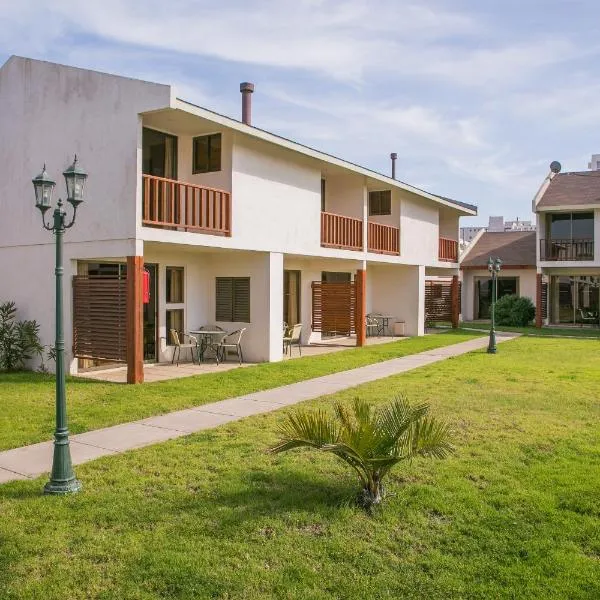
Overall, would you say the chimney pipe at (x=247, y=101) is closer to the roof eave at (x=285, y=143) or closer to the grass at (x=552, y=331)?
the roof eave at (x=285, y=143)

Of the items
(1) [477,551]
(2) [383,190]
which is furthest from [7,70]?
(1) [477,551]

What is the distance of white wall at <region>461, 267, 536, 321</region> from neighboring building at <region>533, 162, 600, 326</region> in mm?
1316

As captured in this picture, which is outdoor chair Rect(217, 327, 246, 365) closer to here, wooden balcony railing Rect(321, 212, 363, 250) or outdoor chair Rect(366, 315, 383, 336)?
wooden balcony railing Rect(321, 212, 363, 250)

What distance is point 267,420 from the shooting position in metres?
8.67

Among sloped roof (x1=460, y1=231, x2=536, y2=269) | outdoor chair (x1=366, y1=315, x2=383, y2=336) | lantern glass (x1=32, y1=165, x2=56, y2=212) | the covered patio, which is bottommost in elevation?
the covered patio

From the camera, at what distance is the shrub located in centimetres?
1360

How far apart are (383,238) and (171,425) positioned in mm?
14494

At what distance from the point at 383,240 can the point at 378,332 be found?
4185mm

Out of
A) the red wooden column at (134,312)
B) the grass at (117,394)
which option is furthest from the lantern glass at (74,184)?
the red wooden column at (134,312)

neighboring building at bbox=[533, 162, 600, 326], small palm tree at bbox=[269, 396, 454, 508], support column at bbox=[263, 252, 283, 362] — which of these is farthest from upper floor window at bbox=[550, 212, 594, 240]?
small palm tree at bbox=[269, 396, 454, 508]

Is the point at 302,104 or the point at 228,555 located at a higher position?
the point at 302,104

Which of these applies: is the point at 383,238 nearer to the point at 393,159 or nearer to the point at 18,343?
the point at 393,159

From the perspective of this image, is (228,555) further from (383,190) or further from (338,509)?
(383,190)

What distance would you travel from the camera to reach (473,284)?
33625 mm
